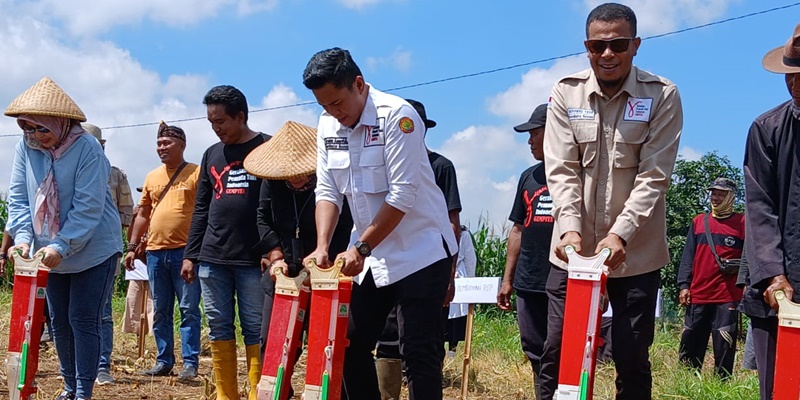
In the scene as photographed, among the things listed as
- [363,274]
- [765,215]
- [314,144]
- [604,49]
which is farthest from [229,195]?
[765,215]

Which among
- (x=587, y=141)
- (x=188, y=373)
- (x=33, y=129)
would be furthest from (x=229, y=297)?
(x=587, y=141)

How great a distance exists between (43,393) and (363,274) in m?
3.21

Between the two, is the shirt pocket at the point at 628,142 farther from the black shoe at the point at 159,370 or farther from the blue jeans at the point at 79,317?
the black shoe at the point at 159,370

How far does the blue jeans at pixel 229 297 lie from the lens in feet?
19.6

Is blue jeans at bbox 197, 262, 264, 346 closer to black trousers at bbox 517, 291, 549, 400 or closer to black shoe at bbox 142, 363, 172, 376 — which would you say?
black trousers at bbox 517, 291, 549, 400

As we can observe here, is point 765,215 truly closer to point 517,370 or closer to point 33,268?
point 33,268

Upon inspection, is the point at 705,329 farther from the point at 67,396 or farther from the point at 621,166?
the point at 67,396

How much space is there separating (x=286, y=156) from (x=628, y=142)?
2.04 metres

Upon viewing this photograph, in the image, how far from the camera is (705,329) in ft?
30.0

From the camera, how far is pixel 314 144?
547 cm

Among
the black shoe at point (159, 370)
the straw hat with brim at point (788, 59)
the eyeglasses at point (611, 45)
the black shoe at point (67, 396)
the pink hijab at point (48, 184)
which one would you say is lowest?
the black shoe at point (159, 370)

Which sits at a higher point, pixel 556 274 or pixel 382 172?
pixel 382 172

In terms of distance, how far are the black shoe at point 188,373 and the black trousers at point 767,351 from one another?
199 inches

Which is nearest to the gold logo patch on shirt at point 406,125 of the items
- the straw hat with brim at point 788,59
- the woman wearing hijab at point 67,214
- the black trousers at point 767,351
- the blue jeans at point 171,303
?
the straw hat with brim at point 788,59
